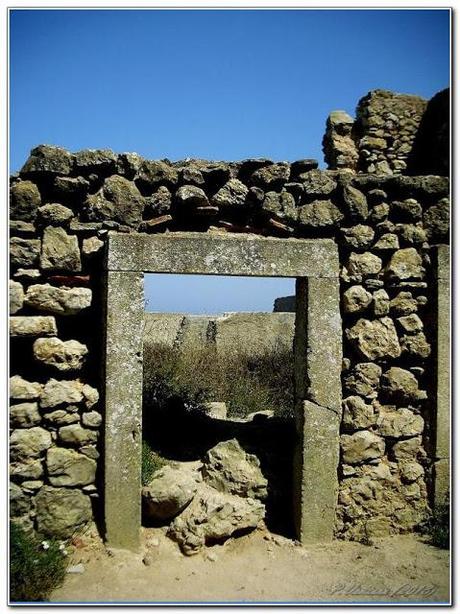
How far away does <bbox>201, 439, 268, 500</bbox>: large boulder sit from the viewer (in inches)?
159

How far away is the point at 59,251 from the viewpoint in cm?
357

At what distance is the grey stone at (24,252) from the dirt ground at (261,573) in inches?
84.0

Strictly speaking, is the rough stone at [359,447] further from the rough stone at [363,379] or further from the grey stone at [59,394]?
the grey stone at [59,394]

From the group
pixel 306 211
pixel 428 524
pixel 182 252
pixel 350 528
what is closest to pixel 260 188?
pixel 306 211

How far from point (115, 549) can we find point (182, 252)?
2288mm

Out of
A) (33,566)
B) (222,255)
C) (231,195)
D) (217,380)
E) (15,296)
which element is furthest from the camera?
(217,380)

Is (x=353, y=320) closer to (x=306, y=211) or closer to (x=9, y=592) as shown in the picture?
(x=306, y=211)

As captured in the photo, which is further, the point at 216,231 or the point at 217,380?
the point at 217,380

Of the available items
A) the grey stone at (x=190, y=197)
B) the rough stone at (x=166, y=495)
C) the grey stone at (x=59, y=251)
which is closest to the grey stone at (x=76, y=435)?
the rough stone at (x=166, y=495)

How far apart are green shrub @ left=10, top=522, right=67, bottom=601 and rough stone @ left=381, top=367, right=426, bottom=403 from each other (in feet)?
9.15

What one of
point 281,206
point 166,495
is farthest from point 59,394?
point 281,206

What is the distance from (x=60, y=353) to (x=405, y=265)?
2829 millimetres

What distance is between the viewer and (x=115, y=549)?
360 centimetres

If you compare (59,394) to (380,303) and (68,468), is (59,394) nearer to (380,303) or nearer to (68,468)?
(68,468)
